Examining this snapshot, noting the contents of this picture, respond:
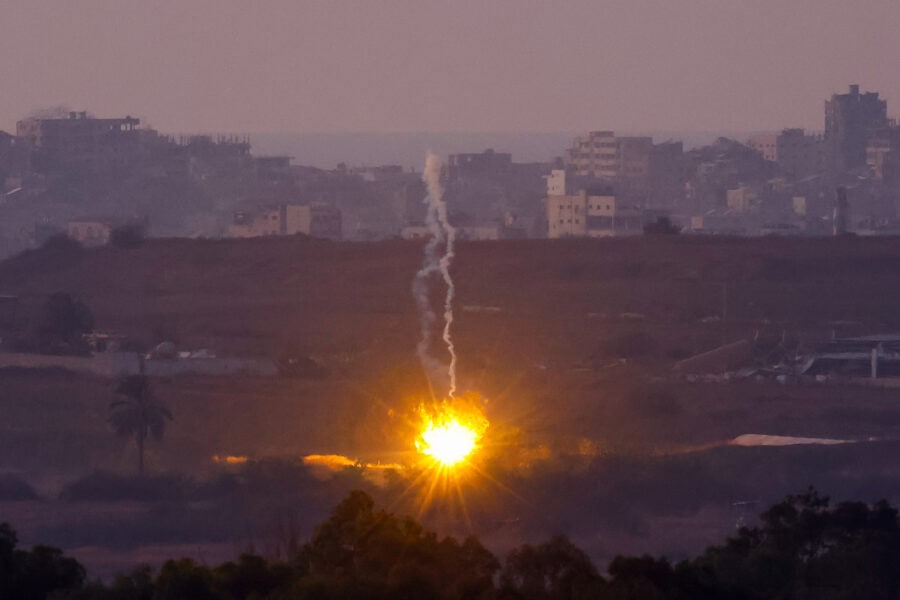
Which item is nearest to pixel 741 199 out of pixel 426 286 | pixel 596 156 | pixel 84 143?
pixel 596 156

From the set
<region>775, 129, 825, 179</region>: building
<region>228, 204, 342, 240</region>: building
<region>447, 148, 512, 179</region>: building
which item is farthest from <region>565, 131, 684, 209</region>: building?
<region>228, 204, 342, 240</region>: building

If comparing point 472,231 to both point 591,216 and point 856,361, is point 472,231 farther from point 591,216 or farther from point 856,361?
point 856,361

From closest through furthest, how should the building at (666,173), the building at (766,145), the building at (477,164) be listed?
the building at (477,164) < the building at (666,173) < the building at (766,145)

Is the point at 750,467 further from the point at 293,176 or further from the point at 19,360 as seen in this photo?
the point at 293,176

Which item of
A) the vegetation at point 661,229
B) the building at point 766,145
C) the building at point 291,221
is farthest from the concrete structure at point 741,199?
the vegetation at point 661,229

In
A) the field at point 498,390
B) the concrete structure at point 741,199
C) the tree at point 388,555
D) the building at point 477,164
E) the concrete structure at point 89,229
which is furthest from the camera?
the building at point 477,164

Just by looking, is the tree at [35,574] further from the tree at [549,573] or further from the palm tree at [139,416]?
the palm tree at [139,416]
